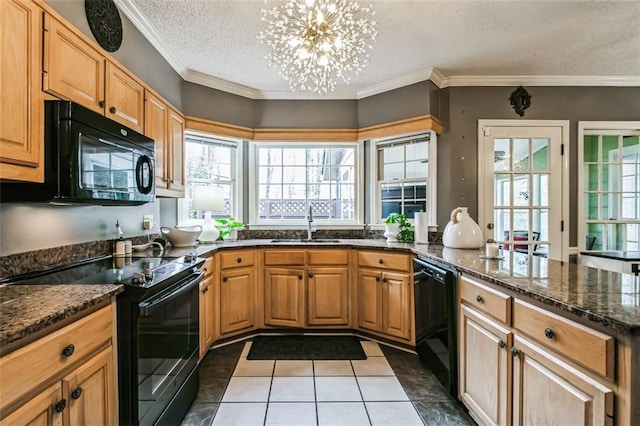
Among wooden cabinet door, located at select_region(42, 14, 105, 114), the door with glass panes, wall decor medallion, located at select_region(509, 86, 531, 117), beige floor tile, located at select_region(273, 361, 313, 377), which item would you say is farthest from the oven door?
wall decor medallion, located at select_region(509, 86, 531, 117)

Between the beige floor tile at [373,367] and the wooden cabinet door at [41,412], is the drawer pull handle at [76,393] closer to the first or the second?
the wooden cabinet door at [41,412]

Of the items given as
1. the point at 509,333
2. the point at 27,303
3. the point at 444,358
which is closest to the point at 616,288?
the point at 509,333

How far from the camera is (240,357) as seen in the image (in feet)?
8.34

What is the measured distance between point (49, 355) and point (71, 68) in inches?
51.3

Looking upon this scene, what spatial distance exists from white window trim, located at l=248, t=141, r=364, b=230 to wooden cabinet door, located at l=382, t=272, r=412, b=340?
944 mm

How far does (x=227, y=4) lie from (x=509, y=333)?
258 centimetres

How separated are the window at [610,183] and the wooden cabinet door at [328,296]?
2.57m

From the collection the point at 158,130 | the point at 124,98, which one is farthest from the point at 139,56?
the point at 124,98

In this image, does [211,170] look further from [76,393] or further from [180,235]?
[76,393]

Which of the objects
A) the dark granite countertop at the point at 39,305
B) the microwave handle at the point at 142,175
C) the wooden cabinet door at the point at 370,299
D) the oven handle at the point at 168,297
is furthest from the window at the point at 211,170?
the dark granite countertop at the point at 39,305

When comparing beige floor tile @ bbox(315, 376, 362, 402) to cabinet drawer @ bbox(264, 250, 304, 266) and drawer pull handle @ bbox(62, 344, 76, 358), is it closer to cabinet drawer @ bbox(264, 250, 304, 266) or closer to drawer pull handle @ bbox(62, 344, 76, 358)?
cabinet drawer @ bbox(264, 250, 304, 266)

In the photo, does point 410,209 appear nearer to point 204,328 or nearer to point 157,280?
point 204,328

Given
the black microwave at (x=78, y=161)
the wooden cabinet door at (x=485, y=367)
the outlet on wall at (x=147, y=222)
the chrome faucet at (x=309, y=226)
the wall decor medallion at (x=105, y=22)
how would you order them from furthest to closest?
the chrome faucet at (x=309, y=226)
the outlet on wall at (x=147, y=222)
the wall decor medallion at (x=105, y=22)
the wooden cabinet door at (x=485, y=367)
the black microwave at (x=78, y=161)

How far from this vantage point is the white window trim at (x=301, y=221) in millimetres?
3521
